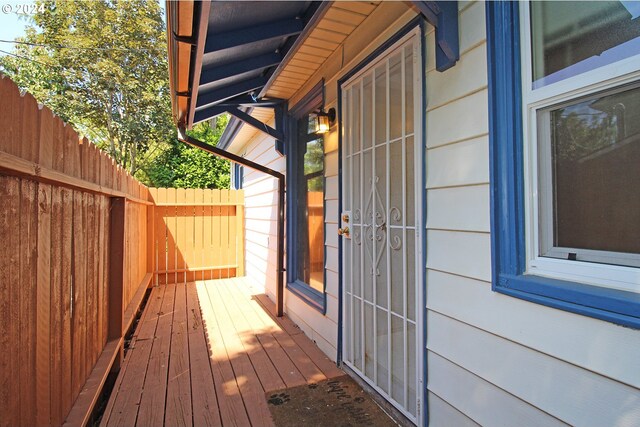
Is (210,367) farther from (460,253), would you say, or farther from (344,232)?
(460,253)

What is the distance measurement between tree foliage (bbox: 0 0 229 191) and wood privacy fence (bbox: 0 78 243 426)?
9074 millimetres

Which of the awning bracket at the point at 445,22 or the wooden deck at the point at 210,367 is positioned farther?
the wooden deck at the point at 210,367

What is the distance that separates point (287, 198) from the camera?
4.06m

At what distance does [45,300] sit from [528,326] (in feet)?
6.21

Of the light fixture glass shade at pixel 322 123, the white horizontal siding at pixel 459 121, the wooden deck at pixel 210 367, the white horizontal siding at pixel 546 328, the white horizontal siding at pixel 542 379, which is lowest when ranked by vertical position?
the wooden deck at pixel 210 367

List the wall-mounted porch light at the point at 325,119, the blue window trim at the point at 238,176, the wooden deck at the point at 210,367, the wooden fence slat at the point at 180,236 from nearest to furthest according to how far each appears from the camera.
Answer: the wooden deck at the point at 210,367
the wall-mounted porch light at the point at 325,119
the wooden fence slat at the point at 180,236
the blue window trim at the point at 238,176

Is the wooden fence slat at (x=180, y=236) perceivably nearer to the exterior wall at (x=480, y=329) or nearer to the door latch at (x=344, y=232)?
the door latch at (x=344, y=232)

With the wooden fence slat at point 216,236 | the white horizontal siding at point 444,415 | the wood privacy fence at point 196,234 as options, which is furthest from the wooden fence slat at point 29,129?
the wooden fence slat at point 216,236

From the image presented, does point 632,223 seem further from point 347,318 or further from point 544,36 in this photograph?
point 347,318

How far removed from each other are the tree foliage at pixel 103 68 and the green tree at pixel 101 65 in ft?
0.08

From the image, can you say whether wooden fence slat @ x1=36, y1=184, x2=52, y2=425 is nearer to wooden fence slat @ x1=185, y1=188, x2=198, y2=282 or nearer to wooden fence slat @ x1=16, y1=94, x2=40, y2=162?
wooden fence slat @ x1=16, y1=94, x2=40, y2=162

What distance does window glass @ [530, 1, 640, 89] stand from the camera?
105cm

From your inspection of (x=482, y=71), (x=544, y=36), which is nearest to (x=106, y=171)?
(x=482, y=71)

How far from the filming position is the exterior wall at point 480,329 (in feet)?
3.52
